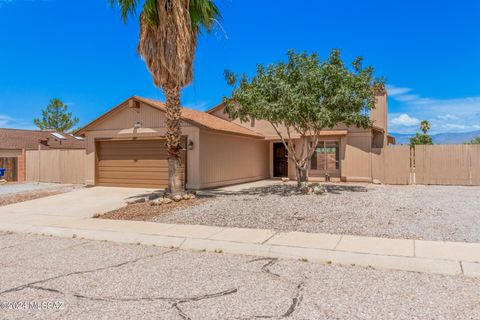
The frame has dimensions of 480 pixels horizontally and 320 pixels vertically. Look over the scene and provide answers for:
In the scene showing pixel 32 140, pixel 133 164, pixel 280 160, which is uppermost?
pixel 32 140

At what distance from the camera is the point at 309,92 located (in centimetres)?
1324

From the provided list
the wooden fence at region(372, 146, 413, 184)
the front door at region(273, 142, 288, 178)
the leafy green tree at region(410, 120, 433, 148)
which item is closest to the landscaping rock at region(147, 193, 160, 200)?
the front door at region(273, 142, 288, 178)

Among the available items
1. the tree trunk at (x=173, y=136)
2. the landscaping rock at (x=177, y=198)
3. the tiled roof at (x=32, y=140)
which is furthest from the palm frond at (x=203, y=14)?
the tiled roof at (x=32, y=140)

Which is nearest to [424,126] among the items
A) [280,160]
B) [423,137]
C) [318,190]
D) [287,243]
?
[423,137]

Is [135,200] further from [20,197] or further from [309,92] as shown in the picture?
[309,92]

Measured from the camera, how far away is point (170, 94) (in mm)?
12281

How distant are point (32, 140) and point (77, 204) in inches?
939

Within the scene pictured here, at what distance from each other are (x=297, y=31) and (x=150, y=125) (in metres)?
8.85

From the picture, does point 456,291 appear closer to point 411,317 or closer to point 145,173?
point 411,317

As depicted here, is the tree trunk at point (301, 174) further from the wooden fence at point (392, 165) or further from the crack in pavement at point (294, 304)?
the crack in pavement at point (294, 304)

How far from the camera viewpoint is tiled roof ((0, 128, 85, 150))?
99.0ft

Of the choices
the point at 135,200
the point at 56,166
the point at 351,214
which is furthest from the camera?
the point at 56,166

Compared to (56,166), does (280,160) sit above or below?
above

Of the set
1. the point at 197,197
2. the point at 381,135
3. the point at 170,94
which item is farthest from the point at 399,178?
the point at 170,94
